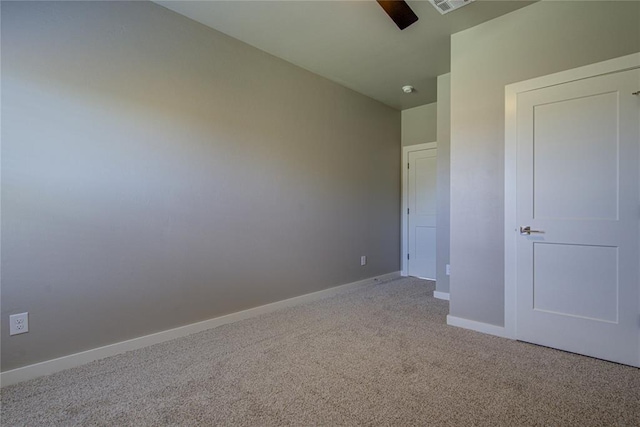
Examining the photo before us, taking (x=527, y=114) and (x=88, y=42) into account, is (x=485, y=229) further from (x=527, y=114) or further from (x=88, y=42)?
(x=88, y=42)

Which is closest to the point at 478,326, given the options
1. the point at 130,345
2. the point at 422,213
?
the point at 422,213

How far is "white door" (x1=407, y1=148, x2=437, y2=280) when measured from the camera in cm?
470

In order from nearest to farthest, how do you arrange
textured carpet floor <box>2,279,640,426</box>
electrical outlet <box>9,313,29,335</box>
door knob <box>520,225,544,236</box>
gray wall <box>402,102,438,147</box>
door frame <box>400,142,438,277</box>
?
1. textured carpet floor <box>2,279,640,426</box>
2. electrical outlet <box>9,313,29,335</box>
3. door knob <box>520,225,544,236</box>
4. gray wall <box>402,102,438,147</box>
5. door frame <box>400,142,438,277</box>

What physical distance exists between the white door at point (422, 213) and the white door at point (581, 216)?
2.19m

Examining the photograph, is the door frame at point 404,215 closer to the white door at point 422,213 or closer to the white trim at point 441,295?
the white door at point 422,213

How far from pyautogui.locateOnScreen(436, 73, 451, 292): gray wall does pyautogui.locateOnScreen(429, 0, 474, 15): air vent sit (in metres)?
1.43

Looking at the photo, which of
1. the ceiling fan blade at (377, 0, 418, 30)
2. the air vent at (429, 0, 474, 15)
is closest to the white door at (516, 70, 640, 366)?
the air vent at (429, 0, 474, 15)

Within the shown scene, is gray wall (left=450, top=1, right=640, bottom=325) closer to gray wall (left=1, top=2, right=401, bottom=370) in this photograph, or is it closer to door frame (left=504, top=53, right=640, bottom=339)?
door frame (left=504, top=53, right=640, bottom=339)

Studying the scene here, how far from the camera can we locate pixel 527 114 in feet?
8.14

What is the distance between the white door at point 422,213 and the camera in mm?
4703

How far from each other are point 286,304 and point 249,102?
218cm

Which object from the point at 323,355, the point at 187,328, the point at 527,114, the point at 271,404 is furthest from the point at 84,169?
the point at 527,114

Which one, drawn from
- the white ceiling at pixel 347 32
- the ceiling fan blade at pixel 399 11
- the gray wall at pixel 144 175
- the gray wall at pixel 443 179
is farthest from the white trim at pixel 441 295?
the ceiling fan blade at pixel 399 11

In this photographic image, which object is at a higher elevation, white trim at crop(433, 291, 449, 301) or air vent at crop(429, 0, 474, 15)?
air vent at crop(429, 0, 474, 15)
